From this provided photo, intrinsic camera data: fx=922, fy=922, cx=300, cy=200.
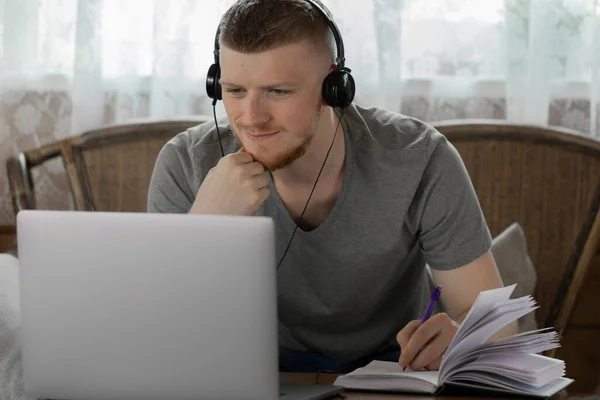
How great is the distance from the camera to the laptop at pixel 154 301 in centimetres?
99

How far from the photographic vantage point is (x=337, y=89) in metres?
1.47

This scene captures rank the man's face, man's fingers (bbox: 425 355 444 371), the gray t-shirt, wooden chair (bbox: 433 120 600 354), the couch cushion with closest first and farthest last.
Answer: man's fingers (bbox: 425 355 444 371), the man's face, the gray t-shirt, the couch cushion, wooden chair (bbox: 433 120 600 354)

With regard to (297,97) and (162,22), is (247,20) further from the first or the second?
(162,22)

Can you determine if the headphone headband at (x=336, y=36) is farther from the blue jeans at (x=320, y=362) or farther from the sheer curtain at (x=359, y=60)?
the sheer curtain at (x=359, y=60)

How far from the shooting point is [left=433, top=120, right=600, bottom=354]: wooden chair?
2.08 meters

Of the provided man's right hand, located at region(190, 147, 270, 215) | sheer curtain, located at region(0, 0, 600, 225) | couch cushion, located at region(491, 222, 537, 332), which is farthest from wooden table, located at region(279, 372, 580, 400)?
sheer curtain, located at region(0, 0, 600, 225)

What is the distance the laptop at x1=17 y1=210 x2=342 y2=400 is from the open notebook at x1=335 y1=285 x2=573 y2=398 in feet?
0.73

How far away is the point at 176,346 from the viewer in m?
1.01

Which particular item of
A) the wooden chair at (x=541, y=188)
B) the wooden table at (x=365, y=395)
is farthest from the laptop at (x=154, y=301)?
the wooden chair at (x=541, y=188)

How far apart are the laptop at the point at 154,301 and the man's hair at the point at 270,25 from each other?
51cm

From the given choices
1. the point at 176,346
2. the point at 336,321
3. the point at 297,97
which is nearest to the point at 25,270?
the point at 176,346

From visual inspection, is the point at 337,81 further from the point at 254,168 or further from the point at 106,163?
the point at 106,163

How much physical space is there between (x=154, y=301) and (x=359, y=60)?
1.30m

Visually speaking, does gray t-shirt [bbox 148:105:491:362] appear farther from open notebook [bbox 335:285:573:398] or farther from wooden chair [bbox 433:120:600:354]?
wooden chair [bbox 433:120:600:354]
